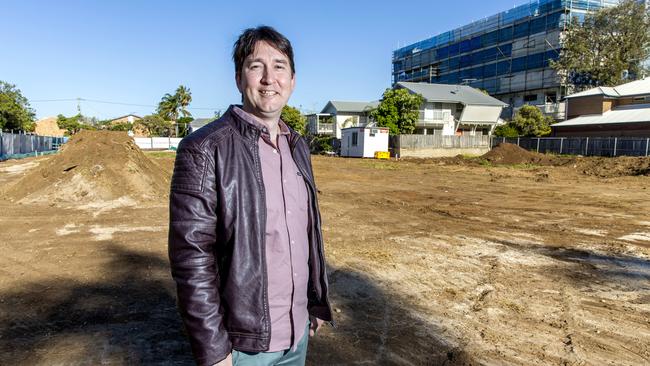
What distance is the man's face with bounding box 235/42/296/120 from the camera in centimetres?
173

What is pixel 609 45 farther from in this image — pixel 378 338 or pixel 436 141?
pixel 378 338

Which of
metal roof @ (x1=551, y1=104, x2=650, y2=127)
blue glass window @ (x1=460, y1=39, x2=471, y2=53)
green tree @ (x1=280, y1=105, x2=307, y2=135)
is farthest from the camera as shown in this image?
blue glass window @ (x1=460, y1=39, x2=471, y2=53)

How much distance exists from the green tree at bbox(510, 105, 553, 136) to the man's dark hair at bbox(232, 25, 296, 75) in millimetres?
42865

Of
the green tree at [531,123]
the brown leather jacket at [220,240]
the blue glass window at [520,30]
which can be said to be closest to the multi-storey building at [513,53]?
the blue glass window at [520,30]

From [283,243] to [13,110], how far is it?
56.0 metres

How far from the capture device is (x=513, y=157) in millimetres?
29234

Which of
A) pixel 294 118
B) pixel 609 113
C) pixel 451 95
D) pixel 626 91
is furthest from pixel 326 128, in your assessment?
pixel 626 91

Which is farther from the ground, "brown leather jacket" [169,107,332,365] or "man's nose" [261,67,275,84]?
"man's nose" [261,67,275,84]

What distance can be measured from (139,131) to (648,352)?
8713 cm

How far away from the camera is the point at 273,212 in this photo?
1.67 metres

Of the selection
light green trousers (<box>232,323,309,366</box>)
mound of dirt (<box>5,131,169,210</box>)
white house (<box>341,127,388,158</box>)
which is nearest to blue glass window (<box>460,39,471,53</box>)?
white house (<box>341,127,388,158</box>)

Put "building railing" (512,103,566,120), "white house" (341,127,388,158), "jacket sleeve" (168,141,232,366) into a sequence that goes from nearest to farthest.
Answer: "jacket sleeve" (168,141,232,366) → "white house" (341,127,388,158) → "building railing" (512,103,566,120)

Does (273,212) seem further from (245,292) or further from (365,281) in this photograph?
(365,281)

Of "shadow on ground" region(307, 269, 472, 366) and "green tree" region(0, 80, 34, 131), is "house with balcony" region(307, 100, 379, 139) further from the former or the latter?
"shadow on ground" region(307, 269, 472, 366)
